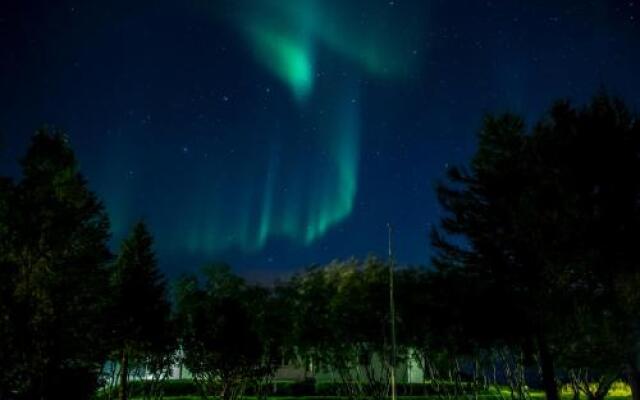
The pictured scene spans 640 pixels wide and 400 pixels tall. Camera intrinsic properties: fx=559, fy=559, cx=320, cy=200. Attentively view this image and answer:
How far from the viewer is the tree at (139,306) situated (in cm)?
3269

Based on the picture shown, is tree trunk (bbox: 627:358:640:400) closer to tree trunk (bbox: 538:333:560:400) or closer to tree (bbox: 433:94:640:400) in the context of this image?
tree (bbox: 433:94:640:400)

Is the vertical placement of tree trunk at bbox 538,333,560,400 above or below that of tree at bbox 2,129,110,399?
below

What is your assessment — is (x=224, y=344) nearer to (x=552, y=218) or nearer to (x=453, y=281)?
(x=453, y=281)

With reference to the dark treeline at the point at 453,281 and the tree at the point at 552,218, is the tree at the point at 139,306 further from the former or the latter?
the tree at the point at 552,218

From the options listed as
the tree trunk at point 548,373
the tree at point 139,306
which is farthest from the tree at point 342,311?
the tree trunk at point 548,373

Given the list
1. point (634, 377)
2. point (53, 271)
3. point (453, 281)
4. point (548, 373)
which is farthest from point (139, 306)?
point (634, 377)

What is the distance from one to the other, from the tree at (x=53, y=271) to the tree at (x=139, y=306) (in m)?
4.96

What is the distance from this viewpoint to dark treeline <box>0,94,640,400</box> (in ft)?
70.1

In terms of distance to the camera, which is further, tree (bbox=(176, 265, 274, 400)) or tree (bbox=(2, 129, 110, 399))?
tree (bbox=(176, 265, 274, 400))

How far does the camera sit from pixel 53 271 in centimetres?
2247

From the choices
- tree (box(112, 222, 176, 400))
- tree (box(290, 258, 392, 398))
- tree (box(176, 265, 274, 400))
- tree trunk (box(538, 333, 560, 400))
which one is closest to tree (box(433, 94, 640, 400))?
tree trunk (box(538, 333, 560, 400))

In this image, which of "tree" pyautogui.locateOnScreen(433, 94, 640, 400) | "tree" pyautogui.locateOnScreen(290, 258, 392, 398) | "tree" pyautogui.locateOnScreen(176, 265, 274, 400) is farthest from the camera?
"tree" pyautogui.locateOnScreen(290, 258, 392, 398)

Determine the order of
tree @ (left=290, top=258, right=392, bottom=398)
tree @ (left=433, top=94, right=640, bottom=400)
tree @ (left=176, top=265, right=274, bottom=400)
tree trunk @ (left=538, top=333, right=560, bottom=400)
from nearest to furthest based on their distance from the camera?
tree @ (left=433, top=94, right=640, bottom=400), tree trunk @ (left=538, top=333, right=560, bottom=400), tree @ (left=176, top=265, right=274, bottom=400), tree @ (left=290, top=258, right=392, bottom=398)

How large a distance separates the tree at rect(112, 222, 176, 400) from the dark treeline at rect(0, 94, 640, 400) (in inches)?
3.5
